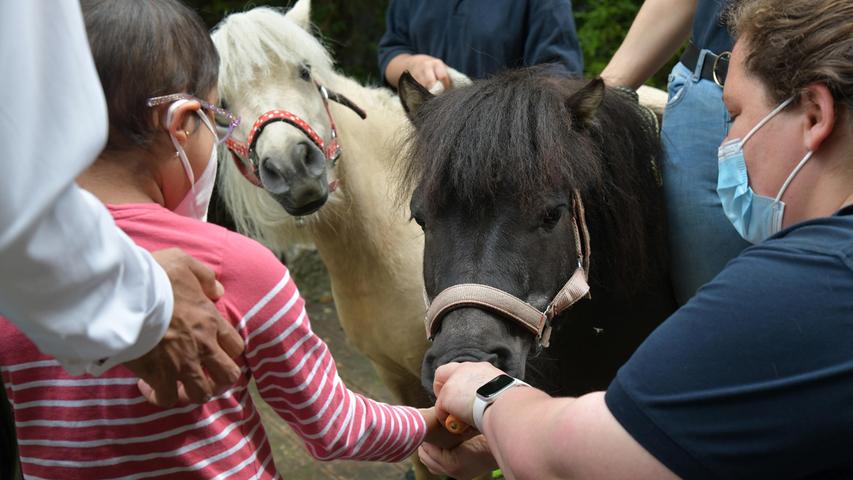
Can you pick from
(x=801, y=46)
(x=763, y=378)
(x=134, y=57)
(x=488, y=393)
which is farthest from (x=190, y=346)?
(x=801, y=46)

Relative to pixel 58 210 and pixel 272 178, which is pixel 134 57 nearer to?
pixel 58 210

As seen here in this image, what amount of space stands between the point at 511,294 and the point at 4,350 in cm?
103

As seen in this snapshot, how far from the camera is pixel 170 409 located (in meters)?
1.24

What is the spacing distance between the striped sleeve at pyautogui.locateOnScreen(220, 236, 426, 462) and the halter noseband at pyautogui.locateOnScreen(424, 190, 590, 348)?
0.39 metres

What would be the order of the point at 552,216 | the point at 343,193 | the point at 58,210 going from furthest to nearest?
the point at 343,193 < the point at 552,216 < the point at 58,210

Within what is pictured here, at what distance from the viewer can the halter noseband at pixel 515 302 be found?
179cm

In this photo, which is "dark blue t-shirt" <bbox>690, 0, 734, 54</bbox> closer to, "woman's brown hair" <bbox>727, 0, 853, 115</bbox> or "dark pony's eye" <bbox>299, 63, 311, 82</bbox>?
"woman's brown hair" <bbox>727, 0, 853, 115</bbox>

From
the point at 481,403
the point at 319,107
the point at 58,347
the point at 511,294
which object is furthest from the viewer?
the point at 319,107

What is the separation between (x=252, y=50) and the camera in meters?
2.90

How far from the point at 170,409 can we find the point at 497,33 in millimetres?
2398

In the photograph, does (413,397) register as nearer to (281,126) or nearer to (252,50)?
(281,126)

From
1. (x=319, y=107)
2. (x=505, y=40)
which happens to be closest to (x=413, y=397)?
(x=319, y=107)

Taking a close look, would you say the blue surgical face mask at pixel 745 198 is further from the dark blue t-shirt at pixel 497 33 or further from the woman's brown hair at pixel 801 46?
the dark blue t-shirt at pixel 497 33

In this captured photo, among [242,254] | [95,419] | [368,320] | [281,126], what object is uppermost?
[242,254]
